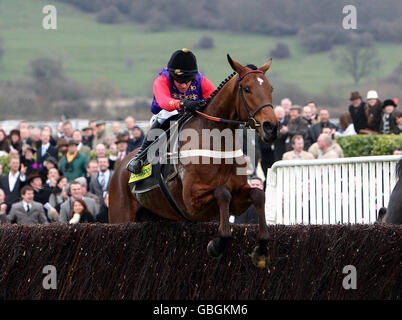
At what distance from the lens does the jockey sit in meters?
7.20

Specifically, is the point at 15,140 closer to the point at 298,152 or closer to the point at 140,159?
the point at 298,152

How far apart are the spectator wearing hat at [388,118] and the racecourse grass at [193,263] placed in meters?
6.03

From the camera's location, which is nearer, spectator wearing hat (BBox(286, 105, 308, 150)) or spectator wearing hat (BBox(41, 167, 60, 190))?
spectator wearing hat (BBox(286, 105, 308, 150))

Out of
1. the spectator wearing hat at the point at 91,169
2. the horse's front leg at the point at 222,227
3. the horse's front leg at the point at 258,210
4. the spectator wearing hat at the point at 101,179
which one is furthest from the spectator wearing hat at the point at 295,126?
the horse's front leg at the point at 222,227

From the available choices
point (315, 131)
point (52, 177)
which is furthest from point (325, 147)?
point (52, 177)

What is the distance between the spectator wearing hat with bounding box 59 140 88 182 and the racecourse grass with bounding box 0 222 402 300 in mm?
7045

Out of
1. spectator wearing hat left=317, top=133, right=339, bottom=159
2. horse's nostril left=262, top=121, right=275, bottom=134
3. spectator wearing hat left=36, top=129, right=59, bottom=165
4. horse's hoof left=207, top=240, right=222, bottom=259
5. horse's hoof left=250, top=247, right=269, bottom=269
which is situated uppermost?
horse's nostril left=262, top=121, right=275, bottom=134

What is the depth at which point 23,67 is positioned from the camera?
2059 cm

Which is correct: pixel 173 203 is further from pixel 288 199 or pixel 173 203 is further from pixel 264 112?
pixel 288 199

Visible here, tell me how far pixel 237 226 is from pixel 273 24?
46.6 ft

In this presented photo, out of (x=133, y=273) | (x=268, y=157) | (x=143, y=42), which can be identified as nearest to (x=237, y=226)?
(x=133, y=273)

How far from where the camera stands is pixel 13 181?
538 inches

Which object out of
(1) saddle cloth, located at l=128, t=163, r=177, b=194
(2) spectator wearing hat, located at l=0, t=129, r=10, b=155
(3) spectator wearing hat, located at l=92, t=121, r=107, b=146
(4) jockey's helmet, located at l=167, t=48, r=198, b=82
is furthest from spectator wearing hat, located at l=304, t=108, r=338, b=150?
(2) spectator wearing hat, located at l=0, t=129, r=10, b=155

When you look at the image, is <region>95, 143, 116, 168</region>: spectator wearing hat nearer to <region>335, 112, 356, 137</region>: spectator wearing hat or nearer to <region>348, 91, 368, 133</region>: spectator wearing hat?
<region>335, 112, 356, 137</region>: spectator wearing hat
